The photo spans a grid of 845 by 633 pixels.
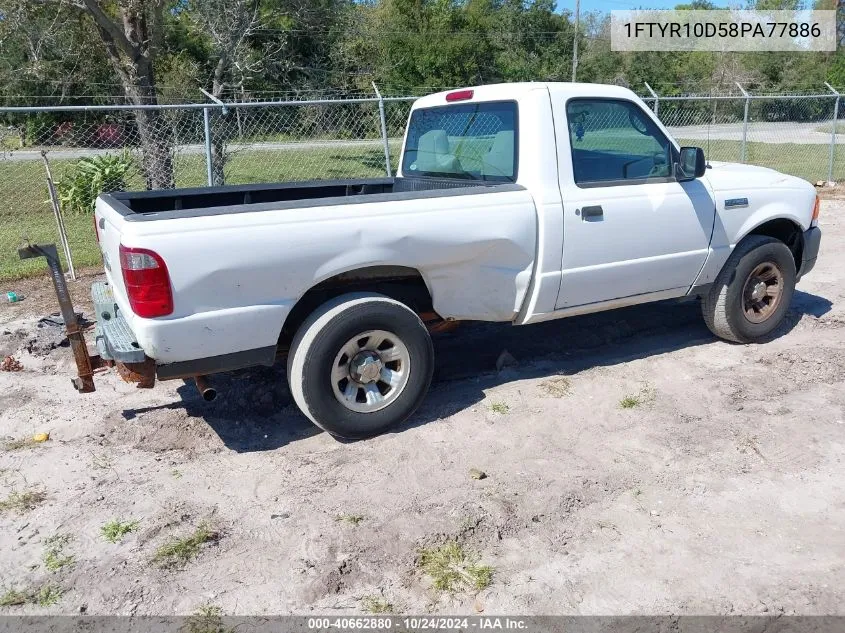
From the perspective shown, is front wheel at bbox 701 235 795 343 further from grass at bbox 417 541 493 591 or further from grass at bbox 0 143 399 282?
grass at bbox 0 143 399 282

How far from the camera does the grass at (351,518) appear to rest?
3621 mm

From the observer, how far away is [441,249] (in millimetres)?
4363

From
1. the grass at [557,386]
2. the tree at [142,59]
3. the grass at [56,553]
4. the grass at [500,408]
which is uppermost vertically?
the tree at [142,59]

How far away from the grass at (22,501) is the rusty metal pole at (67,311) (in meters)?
0.64

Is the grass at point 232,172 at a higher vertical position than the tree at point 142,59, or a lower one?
lower

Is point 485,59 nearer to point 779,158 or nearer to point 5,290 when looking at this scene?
point 779,158

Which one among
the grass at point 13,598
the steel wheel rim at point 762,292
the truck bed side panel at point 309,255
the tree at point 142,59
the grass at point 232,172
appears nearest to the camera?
the grass at point 13,598

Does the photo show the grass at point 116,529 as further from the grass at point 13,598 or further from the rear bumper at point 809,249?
the rear bumper at point 809,249

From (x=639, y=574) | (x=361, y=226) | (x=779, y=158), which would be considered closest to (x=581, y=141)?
(x=361, y=226)

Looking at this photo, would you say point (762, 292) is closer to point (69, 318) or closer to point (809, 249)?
point (809, 249)

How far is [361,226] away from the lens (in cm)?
411

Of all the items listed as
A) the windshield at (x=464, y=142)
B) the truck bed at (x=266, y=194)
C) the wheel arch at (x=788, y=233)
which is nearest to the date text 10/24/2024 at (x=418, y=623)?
the truck bed at (x=266, y=194)

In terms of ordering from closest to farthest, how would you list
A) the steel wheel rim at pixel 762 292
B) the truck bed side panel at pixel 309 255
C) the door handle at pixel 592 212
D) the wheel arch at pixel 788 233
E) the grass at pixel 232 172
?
1. the truck bed side panel at pixel 309 255
2. the door handle at pixel 592 212
3. the steel wheel rim at pixel 762 292
4. the wheel arch at pixel 788 233
5. the grass at pixel 232 172

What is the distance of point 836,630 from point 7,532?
3615 mm
